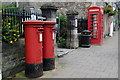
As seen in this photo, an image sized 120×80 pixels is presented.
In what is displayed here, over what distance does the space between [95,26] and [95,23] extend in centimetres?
20

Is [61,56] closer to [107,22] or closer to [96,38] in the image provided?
[96,38]

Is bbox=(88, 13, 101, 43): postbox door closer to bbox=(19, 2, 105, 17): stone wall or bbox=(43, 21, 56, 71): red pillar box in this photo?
bbox=(19, 2, 105, 17): stone wall

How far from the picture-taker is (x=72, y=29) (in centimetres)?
1013

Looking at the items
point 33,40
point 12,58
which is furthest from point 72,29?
point 12,58

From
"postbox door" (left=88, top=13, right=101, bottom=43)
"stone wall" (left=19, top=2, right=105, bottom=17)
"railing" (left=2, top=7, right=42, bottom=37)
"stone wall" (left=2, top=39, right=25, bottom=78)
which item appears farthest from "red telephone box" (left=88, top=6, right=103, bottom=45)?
"stone wall" (left=2, top=39, right=25, bottom=78)

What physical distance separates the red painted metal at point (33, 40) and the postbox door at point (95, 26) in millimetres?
7423

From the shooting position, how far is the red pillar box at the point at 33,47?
4.88m

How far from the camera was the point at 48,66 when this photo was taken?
5734mm

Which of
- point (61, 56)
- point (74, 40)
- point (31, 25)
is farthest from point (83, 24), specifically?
point (31, 25)

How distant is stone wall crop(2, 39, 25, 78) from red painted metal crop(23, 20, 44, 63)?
421 mm

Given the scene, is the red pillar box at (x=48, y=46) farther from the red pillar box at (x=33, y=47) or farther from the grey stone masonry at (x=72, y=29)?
the grey stone masonry at (x=72, y=29)

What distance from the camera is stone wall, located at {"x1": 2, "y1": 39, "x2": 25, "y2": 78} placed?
474cm

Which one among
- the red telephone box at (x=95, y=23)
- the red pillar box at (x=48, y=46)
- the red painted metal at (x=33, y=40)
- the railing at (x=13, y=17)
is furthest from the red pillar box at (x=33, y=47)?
the red telephone box at (x=95, y=23)

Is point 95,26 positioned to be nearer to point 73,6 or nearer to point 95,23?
point 95,23
